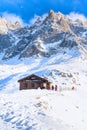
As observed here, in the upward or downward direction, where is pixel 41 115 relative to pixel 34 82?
downward

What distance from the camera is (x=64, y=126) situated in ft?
89.1

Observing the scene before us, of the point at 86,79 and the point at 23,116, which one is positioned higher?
the point at 86,79

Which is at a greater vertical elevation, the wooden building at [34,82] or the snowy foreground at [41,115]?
the wooden building at [34,82]

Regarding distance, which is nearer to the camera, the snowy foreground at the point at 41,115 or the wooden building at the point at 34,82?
the snowy foreground at the point at 41,115

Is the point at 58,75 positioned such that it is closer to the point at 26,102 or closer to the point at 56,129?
the point at 26,102

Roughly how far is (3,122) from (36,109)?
5.79 m

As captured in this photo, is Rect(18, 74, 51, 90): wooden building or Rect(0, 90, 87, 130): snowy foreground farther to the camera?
Rect(18, 74, 51, 90): wooden building

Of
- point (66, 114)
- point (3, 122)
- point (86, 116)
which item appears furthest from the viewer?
point (86, 116)

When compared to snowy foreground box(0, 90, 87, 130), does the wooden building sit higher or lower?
higher

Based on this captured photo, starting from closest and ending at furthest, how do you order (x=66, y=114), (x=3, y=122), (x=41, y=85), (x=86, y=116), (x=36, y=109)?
(x=3, y=122) → (x=36, y=109) → (x=66, y=114) → (x=86, y=116) → (x=41, y=85)

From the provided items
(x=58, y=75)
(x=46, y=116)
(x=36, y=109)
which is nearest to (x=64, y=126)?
(x=46, y=116)

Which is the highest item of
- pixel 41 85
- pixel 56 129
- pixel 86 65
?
pixel 86 65

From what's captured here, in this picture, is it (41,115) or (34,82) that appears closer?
(41,115)

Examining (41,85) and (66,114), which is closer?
(66,114)
